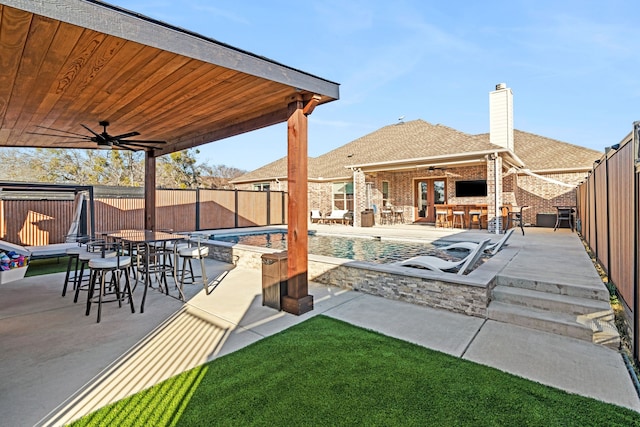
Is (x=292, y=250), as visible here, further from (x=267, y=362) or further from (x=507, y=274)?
(x=507, y=274)

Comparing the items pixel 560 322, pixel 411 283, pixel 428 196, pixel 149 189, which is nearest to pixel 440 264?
pixel 411 283

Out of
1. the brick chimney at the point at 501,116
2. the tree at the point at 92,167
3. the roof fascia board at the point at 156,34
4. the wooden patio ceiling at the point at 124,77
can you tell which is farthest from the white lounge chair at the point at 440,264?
the tree at the point at 92,167

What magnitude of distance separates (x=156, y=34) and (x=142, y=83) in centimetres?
131

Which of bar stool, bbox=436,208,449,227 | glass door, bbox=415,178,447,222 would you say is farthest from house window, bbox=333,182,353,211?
bar stool, bbox=436,208,449,227

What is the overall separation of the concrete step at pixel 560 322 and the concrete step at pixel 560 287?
393 millimetres

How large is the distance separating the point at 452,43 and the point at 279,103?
11.8 m

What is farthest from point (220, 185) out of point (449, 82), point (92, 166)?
point (449, 82)

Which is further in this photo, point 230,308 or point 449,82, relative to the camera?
point 449,82

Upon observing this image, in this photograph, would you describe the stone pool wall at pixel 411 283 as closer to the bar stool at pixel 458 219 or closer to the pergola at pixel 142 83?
the pergola at pixel 142 83

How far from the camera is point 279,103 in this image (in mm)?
4766

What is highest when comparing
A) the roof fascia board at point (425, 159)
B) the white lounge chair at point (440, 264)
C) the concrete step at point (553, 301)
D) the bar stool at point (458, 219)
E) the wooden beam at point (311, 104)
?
the roof fascia board at point (425, 159)

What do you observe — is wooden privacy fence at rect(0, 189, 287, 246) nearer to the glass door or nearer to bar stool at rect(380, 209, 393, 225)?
bar stool at rect(380, 209, 393, 225)

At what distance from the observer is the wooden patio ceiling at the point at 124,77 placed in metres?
2.55

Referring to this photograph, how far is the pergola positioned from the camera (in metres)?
2.59
